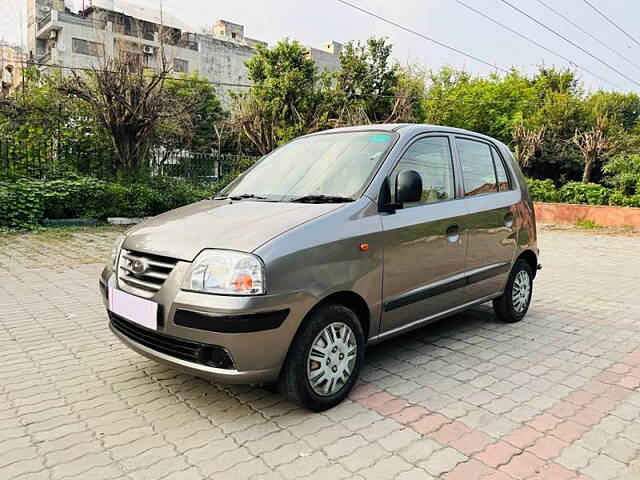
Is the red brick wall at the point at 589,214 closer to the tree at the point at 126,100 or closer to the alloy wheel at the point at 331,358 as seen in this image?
the tree at the point at 126,100

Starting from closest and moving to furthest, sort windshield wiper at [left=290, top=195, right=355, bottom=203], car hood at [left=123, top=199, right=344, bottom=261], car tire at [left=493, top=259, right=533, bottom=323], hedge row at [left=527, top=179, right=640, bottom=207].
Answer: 1. car hood at [left=123, top=199, right=344, bottom=261]
2. windshield wiper at [left=290, top=195, right=355, bottom=203]
3. car tire at [left=493, top=259, right=533, bottom=323]
4. hedge row at [left=527, top=179, right=640, bottom=207]

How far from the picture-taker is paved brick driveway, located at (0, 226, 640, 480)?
2.48 metres

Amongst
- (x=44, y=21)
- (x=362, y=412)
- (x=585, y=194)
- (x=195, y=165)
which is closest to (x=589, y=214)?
(x=585, y=194)

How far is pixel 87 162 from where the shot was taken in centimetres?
1201

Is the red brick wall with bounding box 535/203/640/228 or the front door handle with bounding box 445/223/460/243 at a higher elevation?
the front door handle with bounding box 445/223/460/243

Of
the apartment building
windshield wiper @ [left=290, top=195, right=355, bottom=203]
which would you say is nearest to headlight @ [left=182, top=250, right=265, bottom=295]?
windshield wiper @ [left=290, top=195, right=355, bottom=203]

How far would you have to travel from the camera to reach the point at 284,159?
159 inches

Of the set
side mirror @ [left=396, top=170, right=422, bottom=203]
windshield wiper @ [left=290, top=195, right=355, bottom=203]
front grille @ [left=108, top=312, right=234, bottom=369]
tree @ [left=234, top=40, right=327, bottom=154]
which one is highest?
tree @ [left=234, top=40, right=327, bottom=154]

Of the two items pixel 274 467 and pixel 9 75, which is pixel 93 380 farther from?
pixel 9 75

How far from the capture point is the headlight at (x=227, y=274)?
2602mm

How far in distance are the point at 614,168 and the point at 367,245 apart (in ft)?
49.2

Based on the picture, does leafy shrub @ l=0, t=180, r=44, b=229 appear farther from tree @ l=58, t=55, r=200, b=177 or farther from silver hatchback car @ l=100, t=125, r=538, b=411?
silver hatchback car @ l=100, t=125, r=538, b=411

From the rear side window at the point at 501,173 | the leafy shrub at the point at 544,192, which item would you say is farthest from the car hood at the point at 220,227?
the leafy shrub at the point at 544,192

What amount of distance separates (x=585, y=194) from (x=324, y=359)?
14.8m
